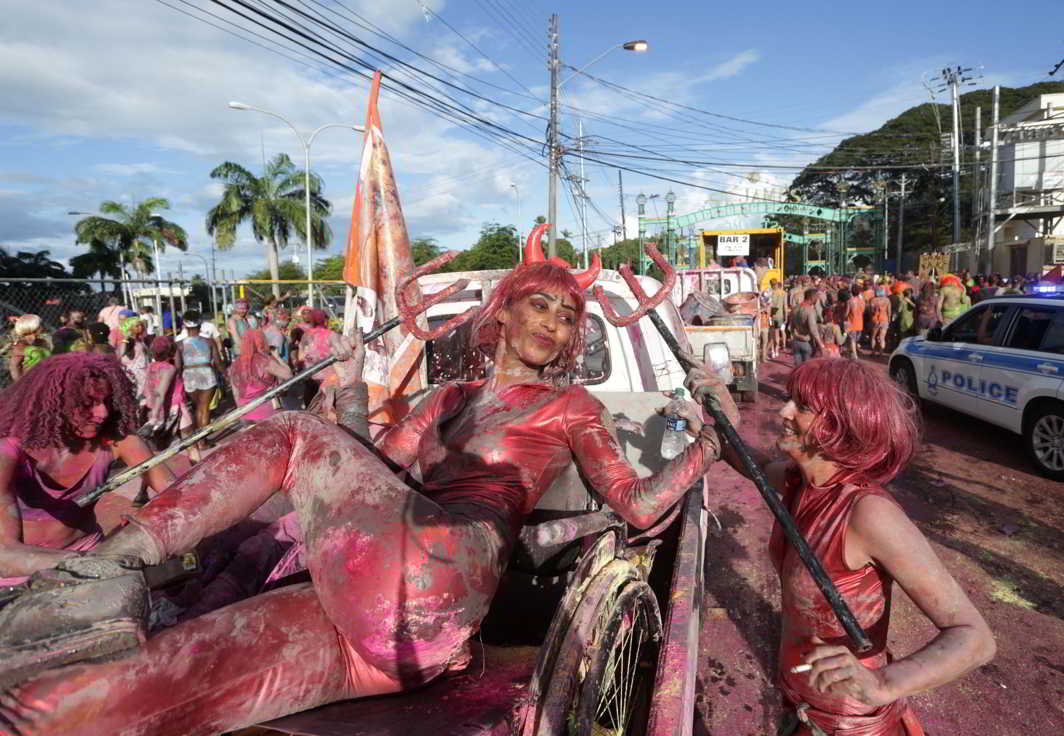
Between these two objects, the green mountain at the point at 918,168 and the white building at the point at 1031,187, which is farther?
the green mountain at the point at 918,168

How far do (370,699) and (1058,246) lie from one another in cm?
3145

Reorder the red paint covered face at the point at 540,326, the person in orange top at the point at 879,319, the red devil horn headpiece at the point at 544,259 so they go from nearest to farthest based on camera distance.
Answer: the red paint covered face at the point at 540,326 < the red devil horn headpiece at the point at 544,259 < the person in orange top at the point at 879,319

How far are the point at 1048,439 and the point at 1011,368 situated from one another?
0.83m

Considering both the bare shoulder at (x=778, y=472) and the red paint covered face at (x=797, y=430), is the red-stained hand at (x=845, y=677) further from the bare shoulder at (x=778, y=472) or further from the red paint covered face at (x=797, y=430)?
the bare shoulder at (x=778, y=472)

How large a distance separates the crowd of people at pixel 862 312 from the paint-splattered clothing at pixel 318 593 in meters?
9.40

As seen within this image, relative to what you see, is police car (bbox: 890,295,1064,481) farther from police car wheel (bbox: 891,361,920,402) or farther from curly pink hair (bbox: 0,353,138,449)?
curly pink hair (bbox: 0,353,138,449)

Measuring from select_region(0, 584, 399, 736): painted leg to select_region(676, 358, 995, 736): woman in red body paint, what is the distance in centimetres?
119

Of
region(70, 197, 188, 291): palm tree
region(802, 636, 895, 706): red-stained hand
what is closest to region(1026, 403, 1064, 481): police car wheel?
region(802, 636, 895, 706): red-stained hand

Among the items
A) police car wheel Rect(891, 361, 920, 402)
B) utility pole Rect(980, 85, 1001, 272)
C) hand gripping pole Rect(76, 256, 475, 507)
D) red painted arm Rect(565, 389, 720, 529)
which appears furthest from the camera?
utility pole Rect(980, 85, 1001, 272)

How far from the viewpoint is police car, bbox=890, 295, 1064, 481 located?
20.1 ft

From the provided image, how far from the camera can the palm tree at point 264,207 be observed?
1353 inches

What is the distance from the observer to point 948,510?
558 cm

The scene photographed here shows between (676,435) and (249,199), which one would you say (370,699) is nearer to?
(676,435)

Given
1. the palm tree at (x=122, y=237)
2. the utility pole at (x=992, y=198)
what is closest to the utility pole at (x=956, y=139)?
the utility pole at (x=992, y=198)
